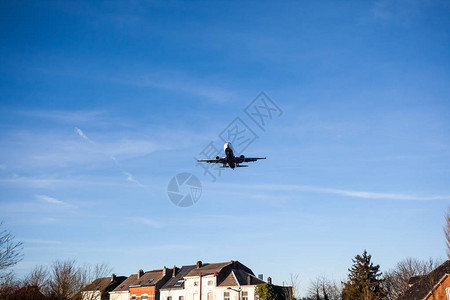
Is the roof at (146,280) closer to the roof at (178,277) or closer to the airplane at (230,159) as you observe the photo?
the roof at (178,277)

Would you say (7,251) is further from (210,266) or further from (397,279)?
(397,279)

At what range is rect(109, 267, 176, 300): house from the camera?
268ft

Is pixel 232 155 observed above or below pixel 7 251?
above

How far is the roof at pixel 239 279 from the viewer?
70.2 meters

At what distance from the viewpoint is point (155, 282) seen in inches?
3231

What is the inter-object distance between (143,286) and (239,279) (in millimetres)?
23097

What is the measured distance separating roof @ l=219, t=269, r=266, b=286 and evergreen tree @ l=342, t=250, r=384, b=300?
596 inches

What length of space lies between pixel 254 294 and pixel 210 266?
1449cm

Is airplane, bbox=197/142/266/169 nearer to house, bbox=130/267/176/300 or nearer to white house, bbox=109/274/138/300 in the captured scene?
house, bbox=130/267/176/300

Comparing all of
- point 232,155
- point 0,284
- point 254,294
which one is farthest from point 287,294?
point 0,284

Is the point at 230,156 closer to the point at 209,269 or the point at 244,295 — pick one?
the point at 244,295

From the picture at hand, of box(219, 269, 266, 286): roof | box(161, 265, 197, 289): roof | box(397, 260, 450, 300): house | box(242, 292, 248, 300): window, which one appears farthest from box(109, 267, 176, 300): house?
box(397, 260, 450, 300): house

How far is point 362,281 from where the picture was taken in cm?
6875

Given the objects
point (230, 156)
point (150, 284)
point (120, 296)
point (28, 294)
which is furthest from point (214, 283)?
point (28, 294)
